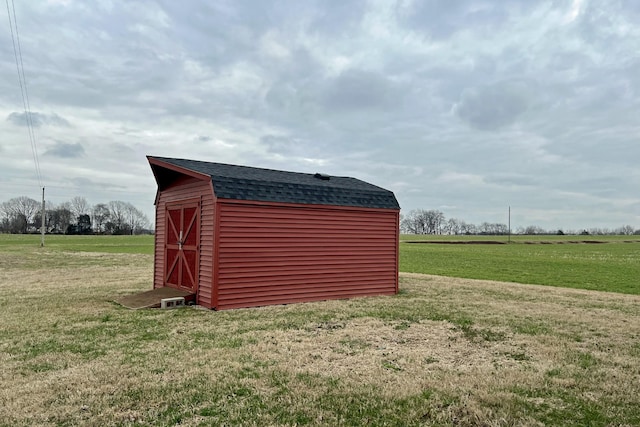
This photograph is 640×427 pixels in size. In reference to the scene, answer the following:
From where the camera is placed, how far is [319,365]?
5.39 m

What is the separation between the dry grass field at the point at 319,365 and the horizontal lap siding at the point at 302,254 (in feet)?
2.41

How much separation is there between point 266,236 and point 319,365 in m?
5.07

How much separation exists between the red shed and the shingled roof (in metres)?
0.03

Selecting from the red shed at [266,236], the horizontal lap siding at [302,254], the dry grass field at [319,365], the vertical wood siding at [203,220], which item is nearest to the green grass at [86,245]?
the red shed at [266,236]

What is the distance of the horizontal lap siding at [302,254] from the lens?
31.5 feet

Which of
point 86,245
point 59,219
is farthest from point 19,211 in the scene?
point 86,245

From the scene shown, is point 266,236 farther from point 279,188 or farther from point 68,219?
point 68,219

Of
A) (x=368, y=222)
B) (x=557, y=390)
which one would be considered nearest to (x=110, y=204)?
(x=368, y=222)

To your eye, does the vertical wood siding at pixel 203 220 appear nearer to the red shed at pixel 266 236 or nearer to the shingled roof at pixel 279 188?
the red shed at pixel 266 236

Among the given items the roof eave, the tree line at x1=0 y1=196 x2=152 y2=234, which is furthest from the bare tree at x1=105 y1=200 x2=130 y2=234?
the roof eave

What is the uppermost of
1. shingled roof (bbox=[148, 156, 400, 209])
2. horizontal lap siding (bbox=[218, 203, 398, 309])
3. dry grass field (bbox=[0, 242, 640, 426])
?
shingled roof (bbox=[148, 156, 400, 209])

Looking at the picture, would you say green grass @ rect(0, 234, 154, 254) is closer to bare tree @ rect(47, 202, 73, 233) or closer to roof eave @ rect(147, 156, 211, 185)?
roof eave @ rect(147, 156, 211, 185)

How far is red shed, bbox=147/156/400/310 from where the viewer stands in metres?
9.58

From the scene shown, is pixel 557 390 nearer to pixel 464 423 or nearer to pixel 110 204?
pixel 464 423
